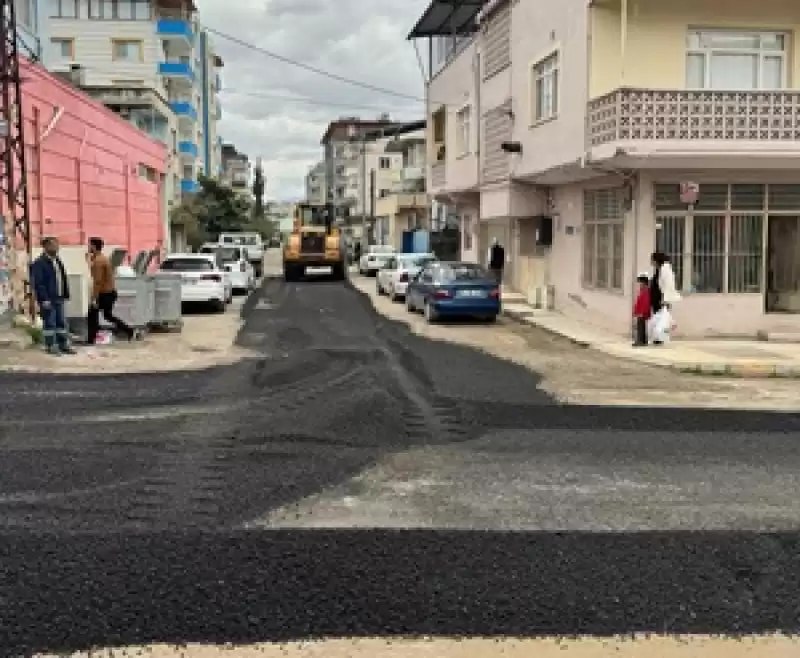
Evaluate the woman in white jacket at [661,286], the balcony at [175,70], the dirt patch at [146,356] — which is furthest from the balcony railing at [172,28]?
the woman in white jacket at [661,286]

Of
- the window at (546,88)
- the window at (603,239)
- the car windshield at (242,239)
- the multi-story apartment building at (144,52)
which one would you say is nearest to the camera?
the window at (603,239)

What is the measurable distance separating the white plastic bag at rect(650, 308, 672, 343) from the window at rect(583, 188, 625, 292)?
2344 mm

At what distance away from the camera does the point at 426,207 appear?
177ft

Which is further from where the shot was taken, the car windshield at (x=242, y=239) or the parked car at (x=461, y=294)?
the car windshield at (x=242, y=239)

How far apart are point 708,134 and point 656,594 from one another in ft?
45.3

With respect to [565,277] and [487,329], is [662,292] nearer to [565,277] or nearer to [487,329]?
[487,329]

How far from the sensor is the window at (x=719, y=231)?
58.1 feet

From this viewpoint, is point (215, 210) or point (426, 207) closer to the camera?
point (426, 207)

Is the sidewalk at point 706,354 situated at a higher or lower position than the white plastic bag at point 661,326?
lower

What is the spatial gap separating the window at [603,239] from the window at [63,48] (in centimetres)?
4132

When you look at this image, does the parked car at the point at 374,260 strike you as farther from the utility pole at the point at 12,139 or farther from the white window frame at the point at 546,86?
the utility pole at the point at 12,139

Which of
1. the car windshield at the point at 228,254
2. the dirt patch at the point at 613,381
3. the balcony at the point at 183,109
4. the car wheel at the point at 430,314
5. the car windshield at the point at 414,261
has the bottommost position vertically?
the dirt patch at the point at 613,381

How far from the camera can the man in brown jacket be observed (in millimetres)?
15438

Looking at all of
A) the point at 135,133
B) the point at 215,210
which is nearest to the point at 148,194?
the point at 135,133
